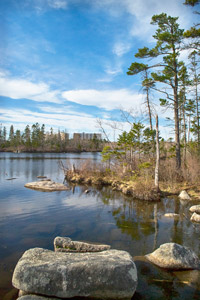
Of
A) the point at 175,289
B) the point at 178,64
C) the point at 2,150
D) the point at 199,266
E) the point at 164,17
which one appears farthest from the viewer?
the point at 2,150

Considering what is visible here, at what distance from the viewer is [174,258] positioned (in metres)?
5.37

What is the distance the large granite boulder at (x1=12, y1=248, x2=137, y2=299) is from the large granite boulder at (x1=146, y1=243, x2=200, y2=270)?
1.64 m

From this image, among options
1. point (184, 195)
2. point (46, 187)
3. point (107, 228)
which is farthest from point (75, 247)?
point (46, 187)

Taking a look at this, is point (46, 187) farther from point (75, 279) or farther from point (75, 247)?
point (75, 279)

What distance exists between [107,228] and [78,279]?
14.6 feet

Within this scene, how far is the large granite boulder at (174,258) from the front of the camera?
5324mm

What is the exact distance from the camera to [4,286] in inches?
183

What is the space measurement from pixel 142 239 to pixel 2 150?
257 ft

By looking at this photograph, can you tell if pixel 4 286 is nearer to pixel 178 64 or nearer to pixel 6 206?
pixel 6 206

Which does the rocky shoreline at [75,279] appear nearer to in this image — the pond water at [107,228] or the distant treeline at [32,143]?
the pond water at [107,228]

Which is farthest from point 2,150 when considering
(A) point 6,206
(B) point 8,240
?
(B) point 8,240

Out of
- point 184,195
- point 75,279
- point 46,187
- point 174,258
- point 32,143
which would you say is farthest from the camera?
point 32,143

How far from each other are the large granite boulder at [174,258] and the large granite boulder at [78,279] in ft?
5.39

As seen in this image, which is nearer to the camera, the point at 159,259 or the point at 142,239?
the point at 159,259
